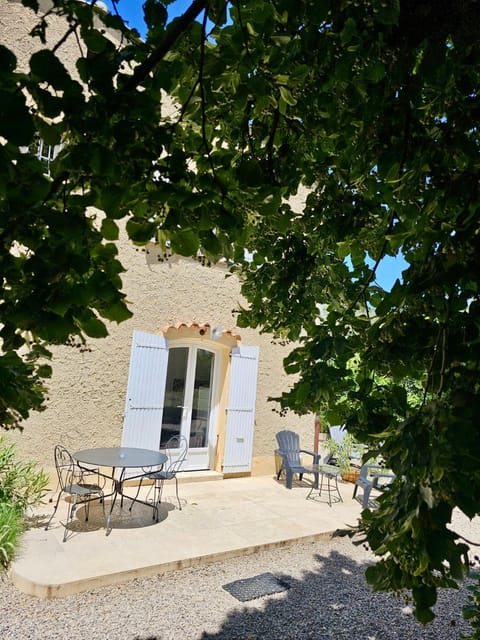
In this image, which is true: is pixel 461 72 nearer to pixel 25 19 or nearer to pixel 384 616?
pixel 384 616

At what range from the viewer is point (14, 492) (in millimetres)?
5496

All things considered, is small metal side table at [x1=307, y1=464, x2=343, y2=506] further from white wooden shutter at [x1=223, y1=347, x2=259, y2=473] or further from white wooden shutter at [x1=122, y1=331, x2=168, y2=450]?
white wooden shutter at [x1=122, y1=331, x2=168, y2=450]

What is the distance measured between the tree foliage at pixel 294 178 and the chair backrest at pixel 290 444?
637 cm

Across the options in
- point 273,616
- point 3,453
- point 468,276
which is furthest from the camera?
point 3,453

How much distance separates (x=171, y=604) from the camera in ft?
12.5

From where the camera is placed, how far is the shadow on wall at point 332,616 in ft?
11.7

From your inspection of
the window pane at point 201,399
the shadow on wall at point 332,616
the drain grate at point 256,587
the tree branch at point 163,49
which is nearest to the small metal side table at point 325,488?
the window pane at point 201,399

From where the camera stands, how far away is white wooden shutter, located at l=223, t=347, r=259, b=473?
8047 millimetres

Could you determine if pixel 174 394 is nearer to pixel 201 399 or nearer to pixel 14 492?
pixel 201 399

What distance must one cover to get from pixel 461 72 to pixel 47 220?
1.59 meters

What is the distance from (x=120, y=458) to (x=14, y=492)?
4.41 ft

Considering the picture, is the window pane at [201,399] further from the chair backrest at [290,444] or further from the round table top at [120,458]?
the round table top at [120,458]

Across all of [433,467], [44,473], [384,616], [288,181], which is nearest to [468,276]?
[433,467]

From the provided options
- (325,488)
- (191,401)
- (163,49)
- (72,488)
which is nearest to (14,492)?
(72,488)
